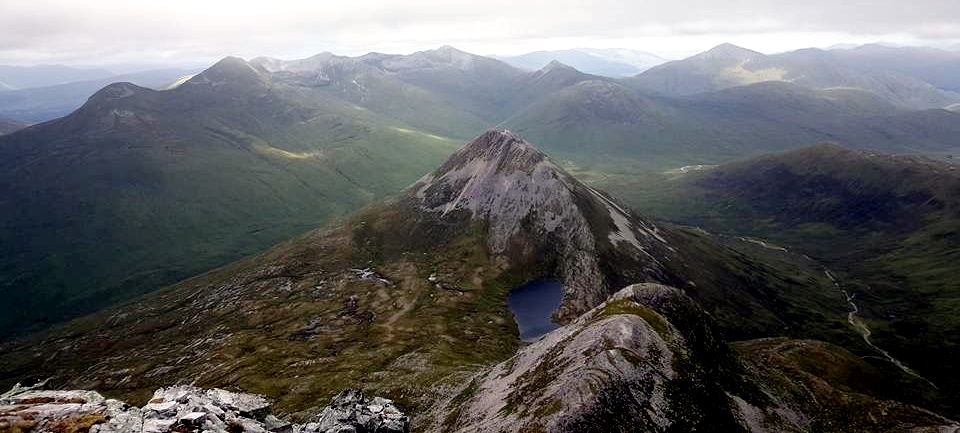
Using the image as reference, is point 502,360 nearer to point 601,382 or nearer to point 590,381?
point 590,381

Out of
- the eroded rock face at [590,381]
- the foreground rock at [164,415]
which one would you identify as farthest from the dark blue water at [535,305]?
the foreground rock at [164,415]

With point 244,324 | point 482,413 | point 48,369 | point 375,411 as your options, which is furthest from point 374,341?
point 48,369

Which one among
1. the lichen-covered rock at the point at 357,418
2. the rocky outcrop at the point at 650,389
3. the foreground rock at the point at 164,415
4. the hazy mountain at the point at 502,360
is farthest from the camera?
the lichen-covered rock at the point at 357,418

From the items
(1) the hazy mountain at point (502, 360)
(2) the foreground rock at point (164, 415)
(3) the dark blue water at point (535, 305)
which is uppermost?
(2) the foreground rock at point (164, 415)

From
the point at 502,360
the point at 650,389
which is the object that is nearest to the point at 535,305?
the point at 502,360

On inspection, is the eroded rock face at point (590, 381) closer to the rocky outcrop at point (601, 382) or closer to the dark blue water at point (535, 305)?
the rocky outcrop at point (601, 382)

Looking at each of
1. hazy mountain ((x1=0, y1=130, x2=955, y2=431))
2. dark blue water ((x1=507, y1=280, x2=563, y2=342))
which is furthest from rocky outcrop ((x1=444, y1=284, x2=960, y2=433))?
dark blue water ((x1=507, y1=280, x2=563, y2=342))

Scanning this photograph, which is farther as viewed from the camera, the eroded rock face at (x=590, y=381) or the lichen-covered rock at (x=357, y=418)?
the lichen-covered rock at (x=357, y=418)

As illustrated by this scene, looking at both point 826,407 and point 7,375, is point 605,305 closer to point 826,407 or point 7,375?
point 826,407
